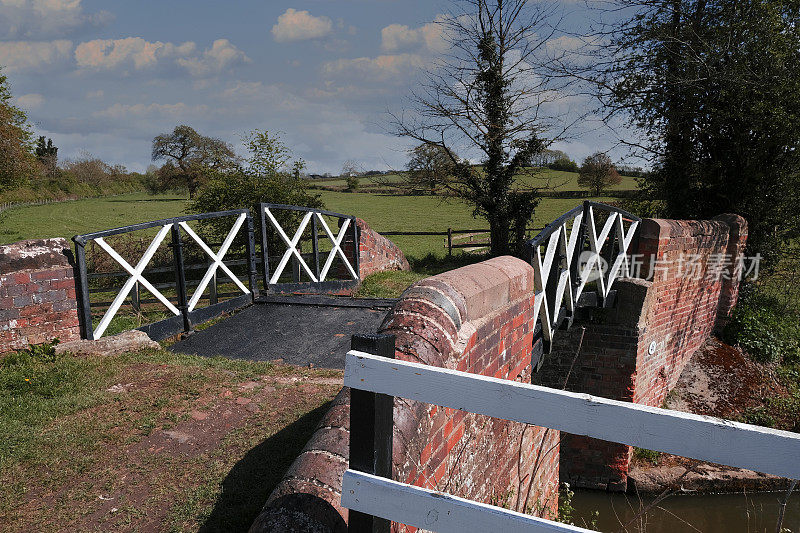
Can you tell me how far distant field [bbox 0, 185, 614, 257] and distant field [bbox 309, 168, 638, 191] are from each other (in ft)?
6.50

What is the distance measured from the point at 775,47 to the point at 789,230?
408 centimetres

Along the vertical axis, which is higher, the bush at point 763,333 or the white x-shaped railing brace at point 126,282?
the white x-shaped railing brace at point 126,282

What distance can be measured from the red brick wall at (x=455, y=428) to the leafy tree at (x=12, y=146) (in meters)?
22.6

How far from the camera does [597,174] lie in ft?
97.3

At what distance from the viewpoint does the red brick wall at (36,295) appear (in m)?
4.66

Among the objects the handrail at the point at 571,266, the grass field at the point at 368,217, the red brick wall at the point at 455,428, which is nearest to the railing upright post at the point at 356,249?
the handrail at the point at 571,266

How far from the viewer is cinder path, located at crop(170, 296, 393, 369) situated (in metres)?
5.74

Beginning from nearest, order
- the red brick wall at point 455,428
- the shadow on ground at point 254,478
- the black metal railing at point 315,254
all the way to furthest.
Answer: the red brick wall at point 455,428
the shadow on ground at point 254,478
the black metal railing at point 315,254

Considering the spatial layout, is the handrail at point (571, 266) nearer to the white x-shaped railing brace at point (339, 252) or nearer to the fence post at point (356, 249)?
the white x-shaped railing brace at point (339, 252)

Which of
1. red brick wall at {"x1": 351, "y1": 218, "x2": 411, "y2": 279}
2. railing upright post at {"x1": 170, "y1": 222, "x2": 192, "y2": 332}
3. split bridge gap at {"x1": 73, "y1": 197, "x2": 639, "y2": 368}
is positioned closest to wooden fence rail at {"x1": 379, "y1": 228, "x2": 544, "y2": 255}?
red brick wall at {"x1": 351, "y1": 218, "x2": 411, "y2": 279}

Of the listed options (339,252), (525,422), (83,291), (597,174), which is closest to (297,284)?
(339,252)

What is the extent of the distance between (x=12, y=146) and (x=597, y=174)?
28.1 meters

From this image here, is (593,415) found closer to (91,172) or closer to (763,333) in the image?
(763,333)

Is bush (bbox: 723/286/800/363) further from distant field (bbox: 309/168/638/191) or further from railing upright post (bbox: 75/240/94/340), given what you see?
railing upright post (bbox: 75/240/94/340)
